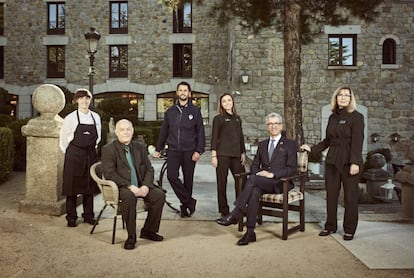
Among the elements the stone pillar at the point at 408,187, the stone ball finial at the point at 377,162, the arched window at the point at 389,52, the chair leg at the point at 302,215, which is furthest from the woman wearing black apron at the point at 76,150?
the arched window at the point at 389,52

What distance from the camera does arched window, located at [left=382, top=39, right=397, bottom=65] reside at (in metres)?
17.2

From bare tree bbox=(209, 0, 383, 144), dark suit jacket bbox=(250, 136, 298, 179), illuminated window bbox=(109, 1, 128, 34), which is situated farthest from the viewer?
illuminated window bbox=(109, 1, 128, 34)

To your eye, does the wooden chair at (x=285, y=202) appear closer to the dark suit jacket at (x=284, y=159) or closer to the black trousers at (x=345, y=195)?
the dark suit jacket at (x=284, y=159)

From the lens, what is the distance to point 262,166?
522 centimetres

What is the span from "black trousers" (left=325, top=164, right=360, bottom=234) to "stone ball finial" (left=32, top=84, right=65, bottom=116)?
3.55 m

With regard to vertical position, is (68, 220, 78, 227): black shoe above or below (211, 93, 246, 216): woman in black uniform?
below

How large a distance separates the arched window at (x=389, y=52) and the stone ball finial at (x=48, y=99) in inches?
578

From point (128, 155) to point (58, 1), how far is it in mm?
20177

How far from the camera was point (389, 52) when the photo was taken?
57.0 feet

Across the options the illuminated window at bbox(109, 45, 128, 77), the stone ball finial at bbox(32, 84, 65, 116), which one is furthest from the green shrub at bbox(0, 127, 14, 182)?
the illuminated window at bbox(109, 45, 128, 77)

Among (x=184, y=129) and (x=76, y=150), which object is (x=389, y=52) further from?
(x=76, y=150)

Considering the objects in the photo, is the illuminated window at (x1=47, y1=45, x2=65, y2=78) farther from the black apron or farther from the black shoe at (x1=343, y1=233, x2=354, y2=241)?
the black shoe at (x1=343, y1=233, x2=354, y2=241)

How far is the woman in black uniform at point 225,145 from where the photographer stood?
575 centimetres

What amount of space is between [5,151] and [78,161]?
11.1 ft
